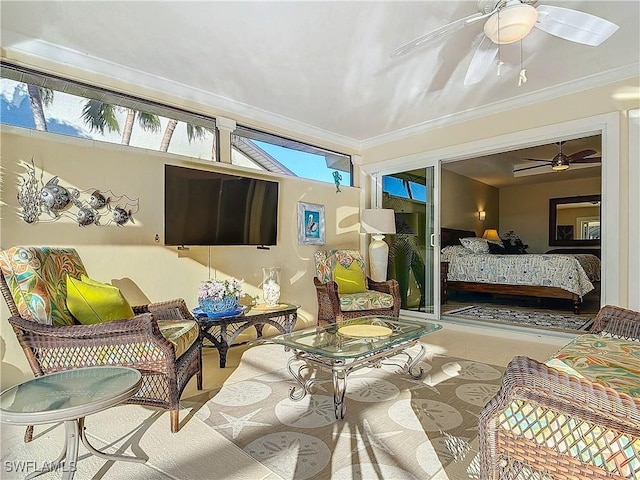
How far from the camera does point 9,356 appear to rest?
253 centimetres

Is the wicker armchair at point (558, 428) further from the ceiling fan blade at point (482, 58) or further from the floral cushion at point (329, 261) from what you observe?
the floral cushion at point (329, 261)

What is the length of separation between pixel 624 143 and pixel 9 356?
206 inches

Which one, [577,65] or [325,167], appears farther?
[325,167]

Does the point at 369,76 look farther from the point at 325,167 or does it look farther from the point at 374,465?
the point at 374,465

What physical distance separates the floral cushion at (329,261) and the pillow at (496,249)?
13.4 feet

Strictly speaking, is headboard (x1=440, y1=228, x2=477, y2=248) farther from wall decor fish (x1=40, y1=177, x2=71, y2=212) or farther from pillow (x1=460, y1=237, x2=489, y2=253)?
wall decor fish (x1=40, y1=177, x2=71, y2=212)

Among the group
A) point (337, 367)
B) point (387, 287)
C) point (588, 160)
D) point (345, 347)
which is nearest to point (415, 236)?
point (387, 287)

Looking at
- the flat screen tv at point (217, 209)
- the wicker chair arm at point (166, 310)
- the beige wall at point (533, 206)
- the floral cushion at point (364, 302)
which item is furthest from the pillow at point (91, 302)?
the beige wall at point (533, 206)

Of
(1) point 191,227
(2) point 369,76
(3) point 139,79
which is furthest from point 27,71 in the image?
(2) point 369,76

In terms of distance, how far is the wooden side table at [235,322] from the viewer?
2.85m

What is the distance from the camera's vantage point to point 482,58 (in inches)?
100

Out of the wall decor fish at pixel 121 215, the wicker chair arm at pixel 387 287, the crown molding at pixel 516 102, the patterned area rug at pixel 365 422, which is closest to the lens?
the patterned area rug at pixel 365 422

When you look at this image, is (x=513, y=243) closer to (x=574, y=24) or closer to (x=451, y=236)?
(x=451, y=236)

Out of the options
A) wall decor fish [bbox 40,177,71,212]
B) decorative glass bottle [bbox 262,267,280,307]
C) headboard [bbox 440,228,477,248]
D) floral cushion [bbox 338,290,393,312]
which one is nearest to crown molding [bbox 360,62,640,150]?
floral cushion [bbox 338,290,393,312]
